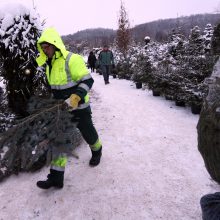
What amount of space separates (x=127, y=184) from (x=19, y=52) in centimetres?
293

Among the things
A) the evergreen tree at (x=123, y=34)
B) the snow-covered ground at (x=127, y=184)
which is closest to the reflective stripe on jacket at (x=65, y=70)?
the snow-covered ground at (x=127, y=184)

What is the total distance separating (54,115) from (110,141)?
2615 mm

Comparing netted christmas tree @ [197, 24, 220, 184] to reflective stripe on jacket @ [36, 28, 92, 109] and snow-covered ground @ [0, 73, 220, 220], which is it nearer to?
snow-covered ground @ [0, 73, 220, 220]

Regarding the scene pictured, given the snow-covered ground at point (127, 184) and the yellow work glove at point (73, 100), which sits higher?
the yellow work glove at point (73, 100)

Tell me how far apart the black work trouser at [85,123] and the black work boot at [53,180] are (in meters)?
0.69

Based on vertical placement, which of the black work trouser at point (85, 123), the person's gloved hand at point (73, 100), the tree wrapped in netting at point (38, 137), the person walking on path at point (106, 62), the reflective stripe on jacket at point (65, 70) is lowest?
the person walking on path at point (106, 62)

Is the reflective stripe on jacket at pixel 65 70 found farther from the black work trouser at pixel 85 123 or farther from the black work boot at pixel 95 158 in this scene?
the black work boot at pixel 95 158

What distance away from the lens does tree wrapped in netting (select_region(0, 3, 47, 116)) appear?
518 cm

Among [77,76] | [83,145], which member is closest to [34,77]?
[83,145]

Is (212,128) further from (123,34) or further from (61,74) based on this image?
(123,34)

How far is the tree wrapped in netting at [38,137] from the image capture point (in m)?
2.88

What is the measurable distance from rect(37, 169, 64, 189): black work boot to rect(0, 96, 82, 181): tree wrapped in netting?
31.0 inches

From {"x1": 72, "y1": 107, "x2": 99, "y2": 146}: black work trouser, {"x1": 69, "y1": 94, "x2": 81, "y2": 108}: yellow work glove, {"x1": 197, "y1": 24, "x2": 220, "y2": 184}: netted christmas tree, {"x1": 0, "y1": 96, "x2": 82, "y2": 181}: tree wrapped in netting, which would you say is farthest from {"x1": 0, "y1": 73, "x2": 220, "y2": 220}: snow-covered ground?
{"x1": 197, "y1": 24, "x2": 220, "y2": 184}: netted christmas tree

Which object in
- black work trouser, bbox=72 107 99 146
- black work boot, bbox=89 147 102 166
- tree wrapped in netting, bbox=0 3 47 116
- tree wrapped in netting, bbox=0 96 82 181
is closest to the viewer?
tree wrapped in netting, bbox=0 96 82 181
